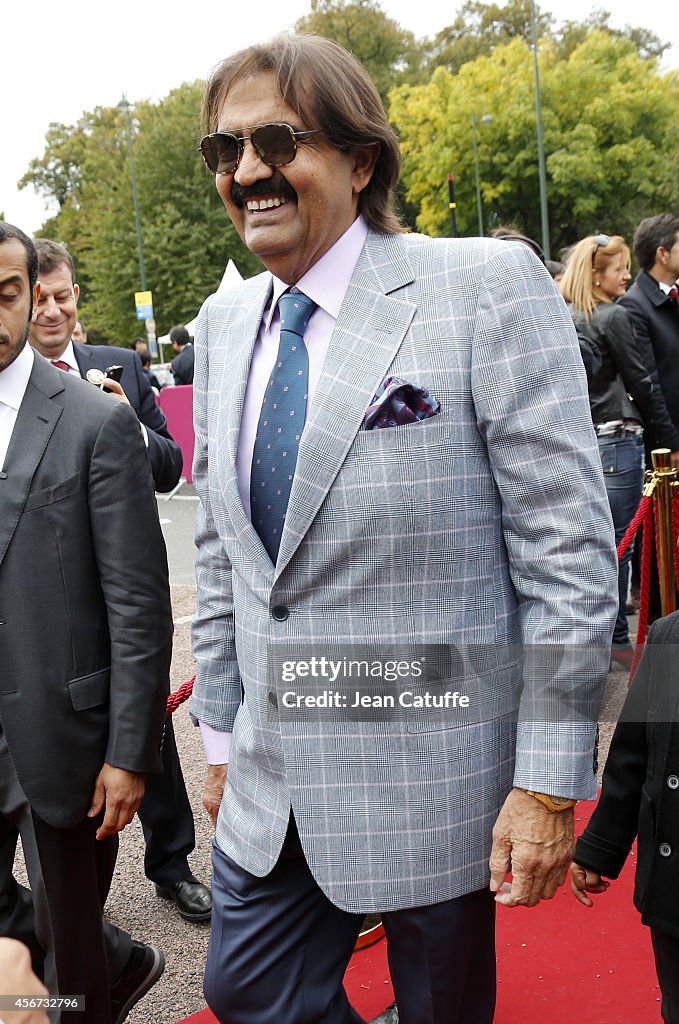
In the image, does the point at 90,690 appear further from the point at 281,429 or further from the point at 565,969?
the point at 565,969

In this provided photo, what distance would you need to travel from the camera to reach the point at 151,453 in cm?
401

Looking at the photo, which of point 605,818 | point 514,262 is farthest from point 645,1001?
point 514,262

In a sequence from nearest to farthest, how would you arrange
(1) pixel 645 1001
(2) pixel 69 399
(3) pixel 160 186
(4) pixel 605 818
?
1. (4) pixel 605 818
2. (2) pixel 69 399
3. (1) pixel 645 1001
4. (3) pixel 160 186

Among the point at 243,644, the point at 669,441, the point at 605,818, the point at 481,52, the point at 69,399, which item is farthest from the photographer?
the point at 481,52

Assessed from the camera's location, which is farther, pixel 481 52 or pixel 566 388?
pixel 481 52

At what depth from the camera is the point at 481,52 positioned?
176 feet

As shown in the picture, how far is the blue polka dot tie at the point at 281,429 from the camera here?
214cm

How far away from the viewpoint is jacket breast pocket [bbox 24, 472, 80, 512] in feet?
8.32

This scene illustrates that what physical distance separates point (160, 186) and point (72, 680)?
46561 mm

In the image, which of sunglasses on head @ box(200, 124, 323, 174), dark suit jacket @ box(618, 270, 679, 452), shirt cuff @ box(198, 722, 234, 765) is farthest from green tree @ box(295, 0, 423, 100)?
shirt cuff @ box(198, 722, 234, 765)

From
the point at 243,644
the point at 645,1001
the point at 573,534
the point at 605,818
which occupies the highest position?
the point at 573,534

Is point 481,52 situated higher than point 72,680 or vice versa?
point 481,52

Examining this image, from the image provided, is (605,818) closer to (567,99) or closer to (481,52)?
A: (567,99)

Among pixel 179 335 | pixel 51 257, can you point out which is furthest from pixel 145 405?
pixel 179 335
